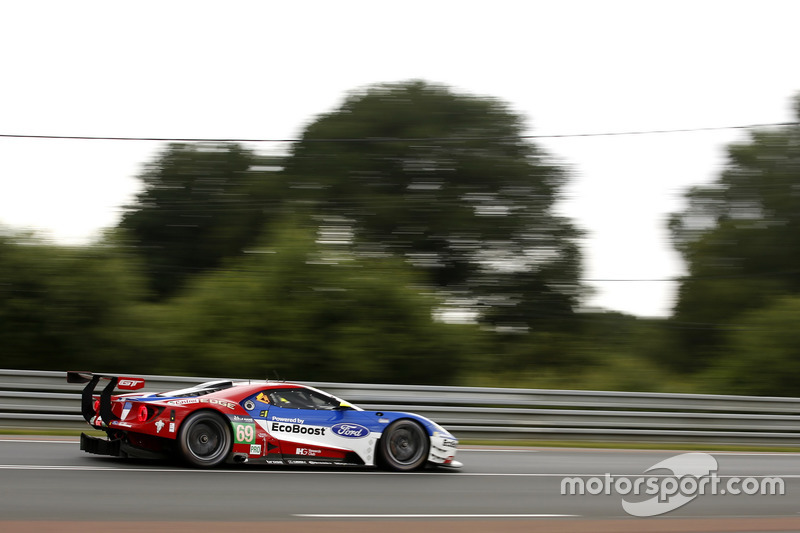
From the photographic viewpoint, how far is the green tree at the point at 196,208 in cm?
2692

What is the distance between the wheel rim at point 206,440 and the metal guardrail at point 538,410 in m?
4.92

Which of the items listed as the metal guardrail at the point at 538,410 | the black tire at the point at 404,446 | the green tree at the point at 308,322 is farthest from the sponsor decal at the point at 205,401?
the green tree at the point at 308,322

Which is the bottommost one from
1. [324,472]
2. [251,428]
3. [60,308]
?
[324,472]

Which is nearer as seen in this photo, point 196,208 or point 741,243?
point 741,243

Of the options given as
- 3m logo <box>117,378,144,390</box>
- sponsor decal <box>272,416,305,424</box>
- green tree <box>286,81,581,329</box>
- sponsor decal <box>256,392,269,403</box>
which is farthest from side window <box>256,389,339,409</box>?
green tree <box>286,81,581,329</box>

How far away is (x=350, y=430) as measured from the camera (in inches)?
398

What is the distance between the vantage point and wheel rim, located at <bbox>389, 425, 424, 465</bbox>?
10438 millimetres

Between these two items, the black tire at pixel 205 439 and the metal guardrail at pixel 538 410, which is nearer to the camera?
the black tire at pixel 205 439

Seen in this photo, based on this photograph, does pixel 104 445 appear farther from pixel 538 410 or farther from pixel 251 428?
pixel 538 410

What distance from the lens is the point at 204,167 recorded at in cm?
3241

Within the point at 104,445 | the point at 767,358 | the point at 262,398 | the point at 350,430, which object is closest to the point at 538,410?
the point at 350,430

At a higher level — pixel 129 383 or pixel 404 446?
pixel 129 383

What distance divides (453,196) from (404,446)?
64.1 ft

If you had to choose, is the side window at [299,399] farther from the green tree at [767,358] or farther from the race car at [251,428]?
the green tree at [767,358]
